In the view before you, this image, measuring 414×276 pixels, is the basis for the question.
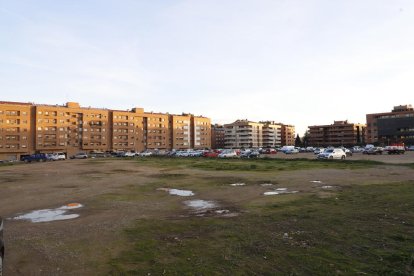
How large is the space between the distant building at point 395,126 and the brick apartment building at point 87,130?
3397 inches

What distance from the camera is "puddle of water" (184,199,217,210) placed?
1444 cm

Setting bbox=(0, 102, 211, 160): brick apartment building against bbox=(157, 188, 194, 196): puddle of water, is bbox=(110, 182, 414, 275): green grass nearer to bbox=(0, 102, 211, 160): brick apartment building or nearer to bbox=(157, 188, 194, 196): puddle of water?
bbox=(157, 188, 194, 196): puddle of water

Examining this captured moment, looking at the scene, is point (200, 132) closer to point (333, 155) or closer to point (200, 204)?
point (333, 155)

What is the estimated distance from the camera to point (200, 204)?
50.1 ft

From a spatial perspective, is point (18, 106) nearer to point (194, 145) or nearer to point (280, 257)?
point (194, 145)

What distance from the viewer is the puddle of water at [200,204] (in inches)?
568

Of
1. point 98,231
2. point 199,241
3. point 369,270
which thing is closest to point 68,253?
point 98,231

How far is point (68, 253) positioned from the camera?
25.9 ft

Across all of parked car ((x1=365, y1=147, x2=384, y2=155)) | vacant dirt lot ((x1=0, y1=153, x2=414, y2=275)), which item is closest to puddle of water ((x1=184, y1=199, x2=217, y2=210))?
vacant dirt lot ((x1=0, y1=153, x2=414, y2=275))

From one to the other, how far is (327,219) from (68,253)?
25.7 feet

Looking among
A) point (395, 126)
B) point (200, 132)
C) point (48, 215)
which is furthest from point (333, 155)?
point (200, 132)

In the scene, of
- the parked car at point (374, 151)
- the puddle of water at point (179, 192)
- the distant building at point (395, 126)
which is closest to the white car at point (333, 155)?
the parked car at point (374, 151)

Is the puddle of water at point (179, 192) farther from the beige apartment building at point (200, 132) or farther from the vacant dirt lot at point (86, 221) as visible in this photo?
the beige apartment building at point (200, 132)

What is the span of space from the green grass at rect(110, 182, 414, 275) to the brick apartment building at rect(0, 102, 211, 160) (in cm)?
11958
